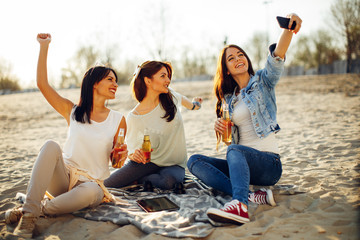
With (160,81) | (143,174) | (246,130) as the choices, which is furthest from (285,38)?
(143,174)

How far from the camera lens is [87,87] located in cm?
322

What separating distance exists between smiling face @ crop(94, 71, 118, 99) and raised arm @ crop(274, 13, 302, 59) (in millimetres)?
1918

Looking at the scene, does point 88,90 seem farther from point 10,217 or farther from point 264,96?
point 264,96

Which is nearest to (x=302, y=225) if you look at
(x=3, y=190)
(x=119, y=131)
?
(x=119, y=131)

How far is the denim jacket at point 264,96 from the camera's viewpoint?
122 inches

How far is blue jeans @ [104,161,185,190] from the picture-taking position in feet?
12.4

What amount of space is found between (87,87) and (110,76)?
0.30 m

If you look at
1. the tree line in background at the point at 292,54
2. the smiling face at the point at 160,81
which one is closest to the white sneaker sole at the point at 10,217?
the smiling face at the point at 160,81

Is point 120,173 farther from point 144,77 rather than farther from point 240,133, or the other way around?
point 240,133

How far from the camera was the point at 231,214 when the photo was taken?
8.45 ft

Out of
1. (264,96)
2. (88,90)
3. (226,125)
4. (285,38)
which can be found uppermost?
(285,38)

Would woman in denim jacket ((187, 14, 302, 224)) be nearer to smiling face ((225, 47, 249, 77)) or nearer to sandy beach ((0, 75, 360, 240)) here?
smiling face ((225, 47, 249, 77))

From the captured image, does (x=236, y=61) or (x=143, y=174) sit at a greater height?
(x=236, y=61)

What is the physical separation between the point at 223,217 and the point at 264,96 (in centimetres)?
153
